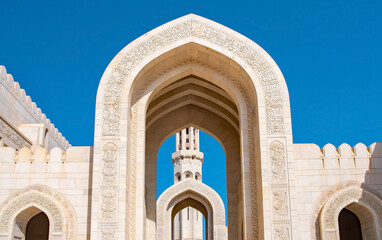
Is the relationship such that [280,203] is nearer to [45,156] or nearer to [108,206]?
[108,206]

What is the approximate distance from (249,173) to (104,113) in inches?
165

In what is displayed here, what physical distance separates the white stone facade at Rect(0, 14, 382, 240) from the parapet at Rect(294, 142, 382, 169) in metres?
0.03

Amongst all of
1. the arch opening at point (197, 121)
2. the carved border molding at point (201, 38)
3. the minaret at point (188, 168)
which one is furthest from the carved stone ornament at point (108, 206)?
the minaret at point (188, 168)

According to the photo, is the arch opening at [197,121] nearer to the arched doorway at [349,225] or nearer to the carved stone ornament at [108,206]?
the arched doorway at [349,225]

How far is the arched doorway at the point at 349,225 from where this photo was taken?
14.1 metres

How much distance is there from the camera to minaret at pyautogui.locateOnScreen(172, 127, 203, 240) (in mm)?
38750

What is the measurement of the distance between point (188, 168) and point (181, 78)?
24408 millimetres

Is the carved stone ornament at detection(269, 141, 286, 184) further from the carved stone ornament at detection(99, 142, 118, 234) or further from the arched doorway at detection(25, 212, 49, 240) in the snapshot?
Answer: the arched doorway at detection(25, 212, 49, 240)

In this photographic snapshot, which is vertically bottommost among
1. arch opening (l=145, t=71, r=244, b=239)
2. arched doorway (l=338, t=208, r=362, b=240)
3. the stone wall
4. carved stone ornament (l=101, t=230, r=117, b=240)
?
carved stone ornament (l=101, t=230, r=117, b=240)

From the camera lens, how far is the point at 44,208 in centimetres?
1223

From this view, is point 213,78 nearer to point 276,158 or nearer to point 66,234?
point 276,158

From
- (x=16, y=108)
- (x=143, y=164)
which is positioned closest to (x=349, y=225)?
(x=143, y=164)

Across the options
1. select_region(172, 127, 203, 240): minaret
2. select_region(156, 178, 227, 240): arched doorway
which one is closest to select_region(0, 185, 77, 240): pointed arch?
select_region(156, 178, 227, 240): arched doorway

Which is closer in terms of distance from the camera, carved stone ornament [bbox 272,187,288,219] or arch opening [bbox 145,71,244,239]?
carved stone ornament [bbox 272,187,288,219]
